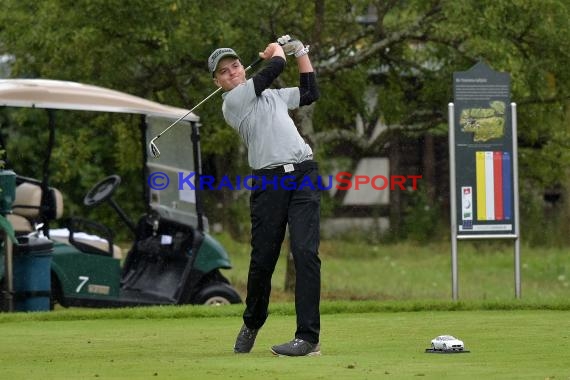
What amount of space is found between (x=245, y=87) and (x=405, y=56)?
9.51m

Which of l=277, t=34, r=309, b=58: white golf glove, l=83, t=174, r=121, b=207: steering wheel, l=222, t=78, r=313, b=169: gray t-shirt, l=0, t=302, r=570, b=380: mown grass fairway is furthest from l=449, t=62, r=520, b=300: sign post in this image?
l=222, t=78, r=313, b=169: gray t-shirt

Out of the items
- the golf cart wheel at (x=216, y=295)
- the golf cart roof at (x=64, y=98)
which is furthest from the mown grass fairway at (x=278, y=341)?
the golf cart roof at (x=64, y=98)

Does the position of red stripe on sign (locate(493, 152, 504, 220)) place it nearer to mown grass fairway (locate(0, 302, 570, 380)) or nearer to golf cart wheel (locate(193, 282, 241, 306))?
mown grass fairway (locate(0, 302, 570, 380))

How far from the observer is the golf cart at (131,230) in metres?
13.6

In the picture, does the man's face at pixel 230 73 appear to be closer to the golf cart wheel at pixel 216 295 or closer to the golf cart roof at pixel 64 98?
the golf cart roof at pixel 64 98

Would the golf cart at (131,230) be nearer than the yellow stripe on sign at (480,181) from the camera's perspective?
Yes

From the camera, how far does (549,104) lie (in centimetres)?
1667

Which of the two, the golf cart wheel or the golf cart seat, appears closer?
the golf cart seat

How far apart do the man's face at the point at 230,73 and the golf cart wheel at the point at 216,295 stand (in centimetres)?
620

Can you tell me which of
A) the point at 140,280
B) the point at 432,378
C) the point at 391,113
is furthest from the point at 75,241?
the point at 432,378

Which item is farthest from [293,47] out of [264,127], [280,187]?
[280,187]

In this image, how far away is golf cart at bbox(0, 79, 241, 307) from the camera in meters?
13.6

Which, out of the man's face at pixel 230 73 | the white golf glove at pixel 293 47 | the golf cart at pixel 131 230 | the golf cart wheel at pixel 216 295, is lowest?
the golf cart wheel at pixel 216 295

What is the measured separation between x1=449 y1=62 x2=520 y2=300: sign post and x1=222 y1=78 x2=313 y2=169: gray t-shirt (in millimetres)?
5835
